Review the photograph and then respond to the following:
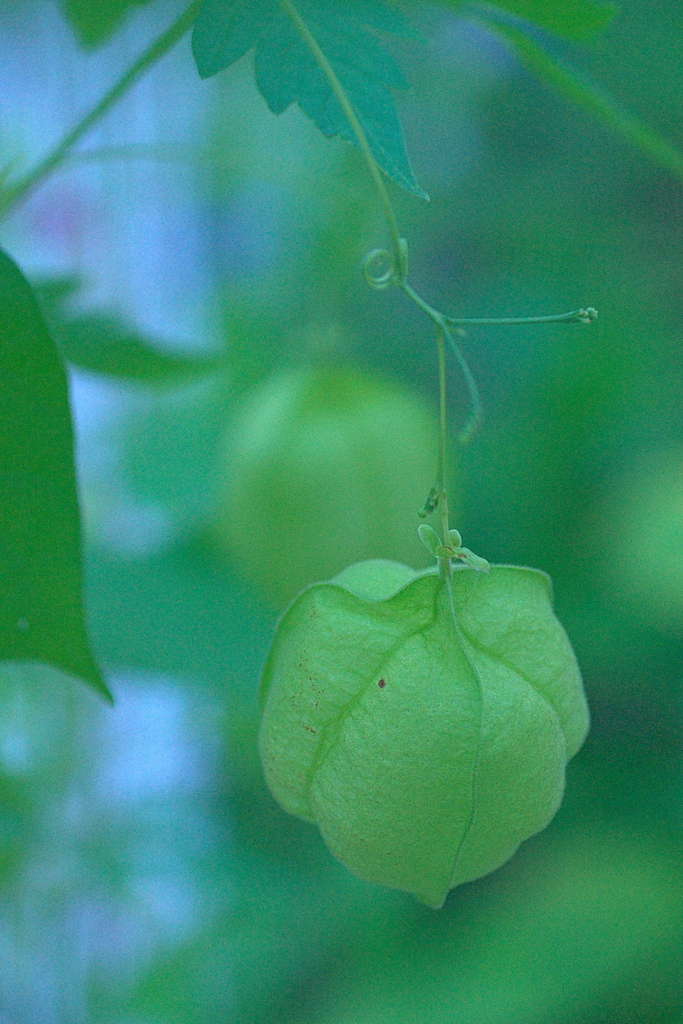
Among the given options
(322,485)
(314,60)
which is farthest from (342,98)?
(322,485)

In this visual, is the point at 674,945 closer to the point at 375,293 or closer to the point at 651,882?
the point at 651,882

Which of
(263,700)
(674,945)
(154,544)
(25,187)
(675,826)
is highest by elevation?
(25,187)

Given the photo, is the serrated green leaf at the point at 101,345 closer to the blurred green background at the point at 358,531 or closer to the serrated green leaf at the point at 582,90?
the blurred green background at the point at 358,531

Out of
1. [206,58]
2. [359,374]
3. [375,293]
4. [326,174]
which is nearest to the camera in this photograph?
[206,58]

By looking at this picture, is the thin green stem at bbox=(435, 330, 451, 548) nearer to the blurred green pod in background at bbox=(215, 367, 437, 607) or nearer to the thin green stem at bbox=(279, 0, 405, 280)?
the thin green stem at bbox=(279, 0, 405, 280)

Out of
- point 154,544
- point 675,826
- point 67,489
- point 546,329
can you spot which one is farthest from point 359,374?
point 675,826

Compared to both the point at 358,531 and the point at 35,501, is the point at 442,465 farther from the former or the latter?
the point at 358,531
